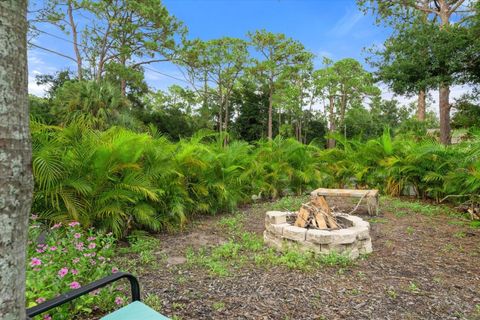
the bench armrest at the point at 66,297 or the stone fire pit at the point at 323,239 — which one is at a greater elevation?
the bench armrest at the point at 66,297

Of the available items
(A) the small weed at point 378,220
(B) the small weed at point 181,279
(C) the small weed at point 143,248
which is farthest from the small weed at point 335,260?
(A) the small weed at point 378,220

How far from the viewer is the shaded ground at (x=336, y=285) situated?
2.07 meters

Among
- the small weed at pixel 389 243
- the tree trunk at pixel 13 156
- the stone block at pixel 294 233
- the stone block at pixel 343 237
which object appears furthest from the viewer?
the small weed at pixel 389 243

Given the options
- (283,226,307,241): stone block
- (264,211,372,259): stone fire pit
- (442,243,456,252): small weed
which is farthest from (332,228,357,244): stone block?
(442,243,456,252): small weed

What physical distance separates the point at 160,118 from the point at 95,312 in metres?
17.6

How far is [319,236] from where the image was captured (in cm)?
299

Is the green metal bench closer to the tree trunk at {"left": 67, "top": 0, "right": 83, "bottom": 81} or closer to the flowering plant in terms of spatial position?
the flowering plant

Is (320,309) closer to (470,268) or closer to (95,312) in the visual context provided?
(95,312)

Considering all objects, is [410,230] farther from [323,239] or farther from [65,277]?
[65,277]

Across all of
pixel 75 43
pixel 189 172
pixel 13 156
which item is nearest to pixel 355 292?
pixel 13 156

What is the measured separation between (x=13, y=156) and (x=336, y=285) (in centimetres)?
237

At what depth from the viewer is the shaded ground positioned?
2.07 m

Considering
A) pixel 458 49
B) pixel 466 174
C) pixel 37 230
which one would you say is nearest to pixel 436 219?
pixel 466 174

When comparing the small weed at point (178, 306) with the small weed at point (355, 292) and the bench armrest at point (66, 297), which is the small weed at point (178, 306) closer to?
the bench armrest at point (66, 297)
